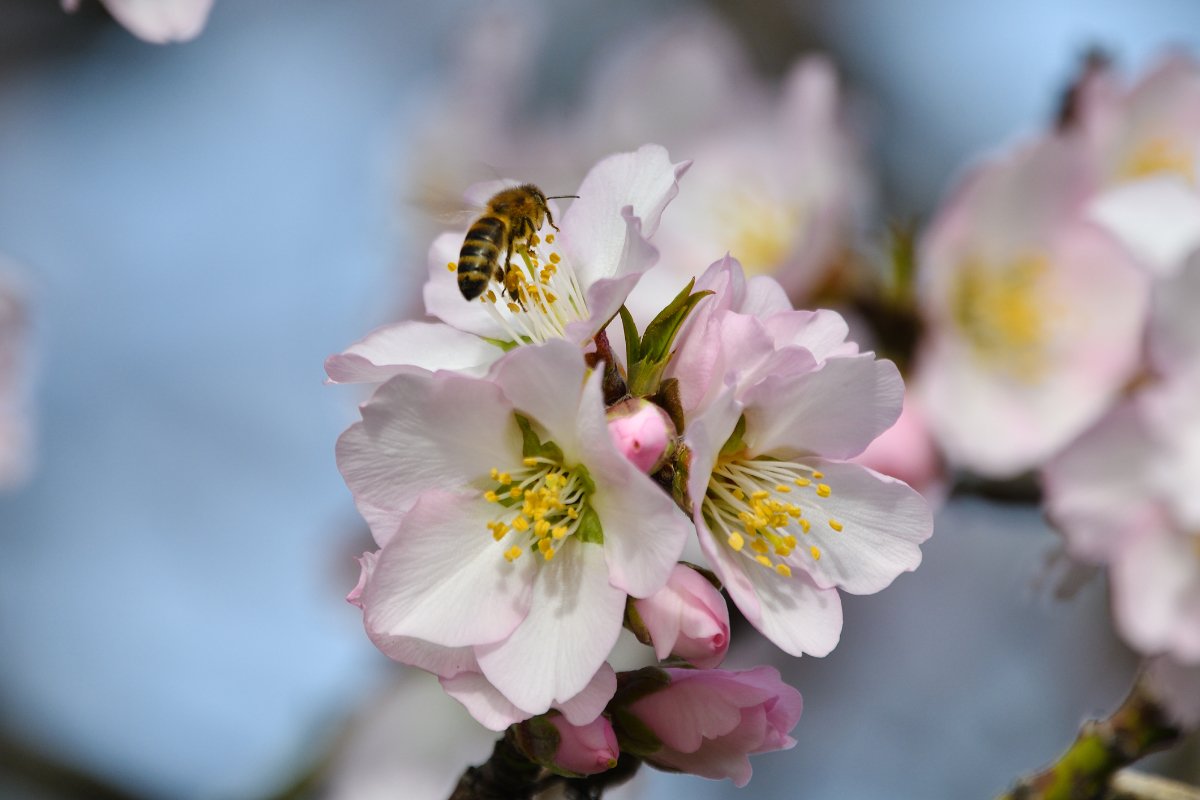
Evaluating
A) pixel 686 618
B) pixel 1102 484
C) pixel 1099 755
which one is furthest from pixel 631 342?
pixel 1102 484

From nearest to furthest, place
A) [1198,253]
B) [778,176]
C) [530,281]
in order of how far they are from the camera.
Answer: [530,281] < [1198,253] < [778,176]

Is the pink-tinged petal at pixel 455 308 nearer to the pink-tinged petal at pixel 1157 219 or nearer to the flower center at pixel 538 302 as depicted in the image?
the flower center at pixel 538 302

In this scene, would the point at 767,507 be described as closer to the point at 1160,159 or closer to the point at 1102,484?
the point at 1102,484

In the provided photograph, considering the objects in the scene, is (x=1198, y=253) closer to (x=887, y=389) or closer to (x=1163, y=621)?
(x=1163, y=621)

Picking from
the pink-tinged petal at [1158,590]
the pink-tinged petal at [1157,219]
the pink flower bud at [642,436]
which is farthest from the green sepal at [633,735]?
the pink-tinged petal at [1157,219]

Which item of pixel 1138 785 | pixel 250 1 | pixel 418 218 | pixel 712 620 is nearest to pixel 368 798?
pixel 418 218

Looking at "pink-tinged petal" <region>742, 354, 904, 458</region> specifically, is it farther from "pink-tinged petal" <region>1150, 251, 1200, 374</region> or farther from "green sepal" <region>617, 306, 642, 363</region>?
"pink-tinged petal" <region>1150, 251, 1200, 374</region>

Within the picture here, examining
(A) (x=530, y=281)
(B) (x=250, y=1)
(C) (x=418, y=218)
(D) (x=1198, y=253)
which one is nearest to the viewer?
(A) (x=530, y=281)
